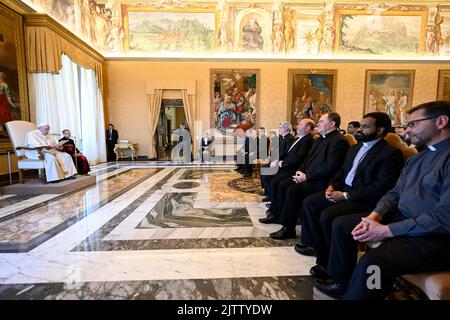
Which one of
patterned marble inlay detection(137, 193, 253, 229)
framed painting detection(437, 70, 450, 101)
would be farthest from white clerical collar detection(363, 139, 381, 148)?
framed painting detection(437, 70, 450, 101)

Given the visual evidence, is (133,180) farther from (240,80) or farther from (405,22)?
(405,22)

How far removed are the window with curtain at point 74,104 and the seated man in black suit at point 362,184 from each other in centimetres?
742

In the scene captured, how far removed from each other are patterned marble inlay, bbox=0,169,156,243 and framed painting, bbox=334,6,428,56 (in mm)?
11070

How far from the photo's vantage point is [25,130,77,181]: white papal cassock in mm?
5430

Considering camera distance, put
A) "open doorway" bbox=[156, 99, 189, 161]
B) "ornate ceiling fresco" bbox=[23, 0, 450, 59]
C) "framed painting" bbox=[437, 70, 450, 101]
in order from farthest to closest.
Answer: "open doorway" bbox=[156, 99, 189, 161] < "framed painting" bbox=[437, 70, 450, 101] < "ornate ceiling fresco" bbox=[23, 0, 450, 59]

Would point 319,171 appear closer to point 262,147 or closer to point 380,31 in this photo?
point 262,147

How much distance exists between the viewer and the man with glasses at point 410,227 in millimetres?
1429

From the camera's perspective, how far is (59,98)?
779 centimetres

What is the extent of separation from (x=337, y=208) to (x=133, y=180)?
551cm

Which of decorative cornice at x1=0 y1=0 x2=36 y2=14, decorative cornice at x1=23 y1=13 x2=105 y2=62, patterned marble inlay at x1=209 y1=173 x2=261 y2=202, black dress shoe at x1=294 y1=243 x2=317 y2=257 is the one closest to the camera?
black dress shoe at x1=294 y1=243 x2=317 y2=257

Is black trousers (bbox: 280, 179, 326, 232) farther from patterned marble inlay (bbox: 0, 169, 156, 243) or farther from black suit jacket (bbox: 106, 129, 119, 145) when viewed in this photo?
black suit jacket (bbox: 106, 129, 119, 145)

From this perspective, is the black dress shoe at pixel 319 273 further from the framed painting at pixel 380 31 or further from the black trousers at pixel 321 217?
the framed painting at pixel 380 31

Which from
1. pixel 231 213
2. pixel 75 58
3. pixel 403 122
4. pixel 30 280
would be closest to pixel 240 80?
pixel 75 58

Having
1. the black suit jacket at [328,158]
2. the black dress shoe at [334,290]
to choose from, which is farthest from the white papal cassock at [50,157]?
the black dress shoe at [334,290]
